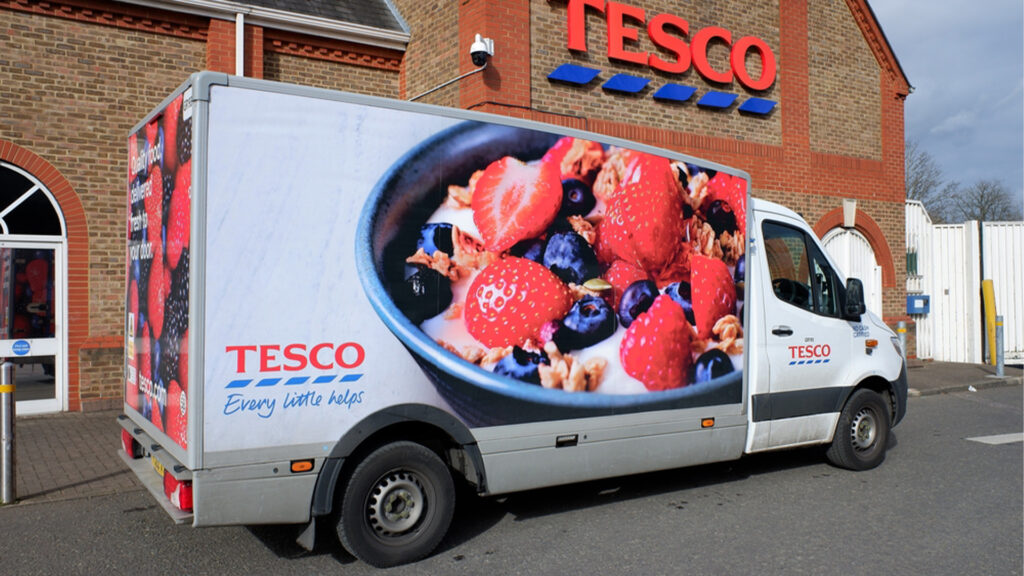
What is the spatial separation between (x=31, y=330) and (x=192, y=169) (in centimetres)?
690

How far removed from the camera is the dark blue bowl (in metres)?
4.71

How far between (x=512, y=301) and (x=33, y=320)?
7.36m

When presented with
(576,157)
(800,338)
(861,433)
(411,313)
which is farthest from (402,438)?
(861,433)

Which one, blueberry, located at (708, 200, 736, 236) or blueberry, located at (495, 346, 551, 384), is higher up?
blueberry, located at (708, 200, 736, 236)

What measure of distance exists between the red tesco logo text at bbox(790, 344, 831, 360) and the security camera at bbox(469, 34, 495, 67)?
5.71m

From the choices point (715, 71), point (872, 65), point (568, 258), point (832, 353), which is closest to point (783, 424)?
point (832, 353)

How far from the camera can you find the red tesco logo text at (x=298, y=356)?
4281 millimetres

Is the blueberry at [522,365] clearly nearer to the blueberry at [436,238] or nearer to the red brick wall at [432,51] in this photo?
the blueberry at [436,238]

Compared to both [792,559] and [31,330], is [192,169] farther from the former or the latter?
[31,330]

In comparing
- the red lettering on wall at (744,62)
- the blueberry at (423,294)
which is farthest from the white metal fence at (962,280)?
the blueberry at (423,294)

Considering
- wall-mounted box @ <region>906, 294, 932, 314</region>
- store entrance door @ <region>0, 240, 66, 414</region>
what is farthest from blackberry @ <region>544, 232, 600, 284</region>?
wall-mounted box @ <region>906, 294, 932, 314</region>

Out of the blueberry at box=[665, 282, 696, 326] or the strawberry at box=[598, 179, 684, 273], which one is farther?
the blueberry at box=[665, 282, 696, 326]

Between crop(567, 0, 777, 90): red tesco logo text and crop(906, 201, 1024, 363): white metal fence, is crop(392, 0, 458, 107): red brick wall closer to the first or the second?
crop(567, 0, 777, 90): red tesco logo text

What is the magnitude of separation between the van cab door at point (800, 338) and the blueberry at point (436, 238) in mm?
3000
